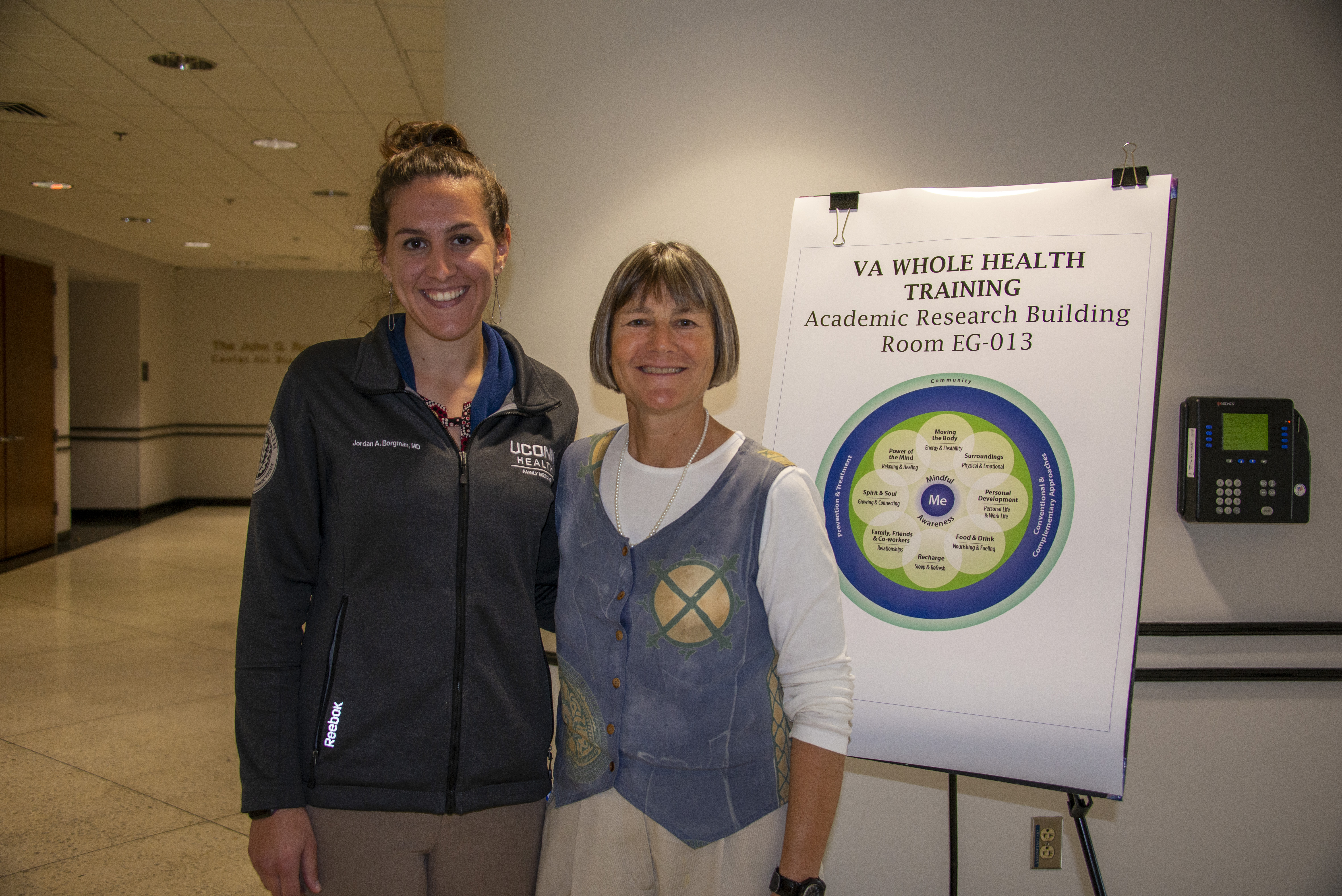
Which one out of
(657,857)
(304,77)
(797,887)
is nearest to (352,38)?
(304,77)

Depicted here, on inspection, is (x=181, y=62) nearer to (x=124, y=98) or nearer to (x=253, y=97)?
(x=253, y=97)

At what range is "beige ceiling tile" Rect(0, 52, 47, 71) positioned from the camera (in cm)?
414

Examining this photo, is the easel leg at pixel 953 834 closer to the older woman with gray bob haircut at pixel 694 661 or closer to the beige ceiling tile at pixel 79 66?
the older woman with gray bob haircut at pixel 694 661

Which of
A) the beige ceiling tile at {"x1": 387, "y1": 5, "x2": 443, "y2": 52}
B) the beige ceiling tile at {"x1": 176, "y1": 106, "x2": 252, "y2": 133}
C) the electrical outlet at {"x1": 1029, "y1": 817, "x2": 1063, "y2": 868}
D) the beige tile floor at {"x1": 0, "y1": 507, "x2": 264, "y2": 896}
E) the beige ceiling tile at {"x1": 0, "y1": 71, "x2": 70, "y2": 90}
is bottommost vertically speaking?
the beige tile floor at {"x1": 0, "y1": 507, "x2": 264, "y2": 896}

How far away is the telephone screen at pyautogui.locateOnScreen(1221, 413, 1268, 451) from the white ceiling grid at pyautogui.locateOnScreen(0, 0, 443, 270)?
7.41ft

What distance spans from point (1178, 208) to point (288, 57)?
4065 mm

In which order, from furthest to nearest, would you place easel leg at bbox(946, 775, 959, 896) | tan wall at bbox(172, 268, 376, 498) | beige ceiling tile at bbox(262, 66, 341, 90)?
tan wall at bbox(172, 268, 376, 498), beige ceiling tile at bbox(262, 66, 341, 90), easel leg at bbox(946, 775, 959, 896)

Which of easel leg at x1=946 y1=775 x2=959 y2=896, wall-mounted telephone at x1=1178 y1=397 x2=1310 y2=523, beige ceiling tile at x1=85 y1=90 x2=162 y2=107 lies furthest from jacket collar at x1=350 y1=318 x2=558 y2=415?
beige ceiling tile at x1=85 y1=90 x2=162 y2=107

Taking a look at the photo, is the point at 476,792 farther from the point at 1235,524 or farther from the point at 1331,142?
the point at 1331,142

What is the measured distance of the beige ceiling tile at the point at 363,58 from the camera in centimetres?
403

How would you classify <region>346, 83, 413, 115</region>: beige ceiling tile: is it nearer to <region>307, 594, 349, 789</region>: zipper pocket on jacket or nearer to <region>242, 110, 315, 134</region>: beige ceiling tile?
<region>242, 110, 315, 134</region>: beige ceiling tile

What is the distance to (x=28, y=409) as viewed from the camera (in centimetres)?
742

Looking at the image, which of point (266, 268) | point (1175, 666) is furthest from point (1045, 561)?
point (266, 268)

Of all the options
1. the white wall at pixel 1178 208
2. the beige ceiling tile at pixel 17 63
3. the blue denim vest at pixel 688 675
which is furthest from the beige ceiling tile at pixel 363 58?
the blue denim vest at pixel 688 675
